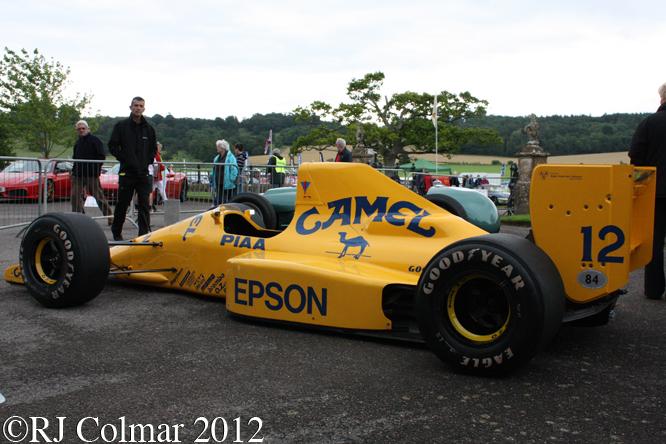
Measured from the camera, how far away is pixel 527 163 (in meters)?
19.5

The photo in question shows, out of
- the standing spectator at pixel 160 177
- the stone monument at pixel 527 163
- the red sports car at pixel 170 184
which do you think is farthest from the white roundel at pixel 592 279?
the stone monument at pixel 527 163

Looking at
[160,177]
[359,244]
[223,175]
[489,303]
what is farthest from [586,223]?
[160,177]

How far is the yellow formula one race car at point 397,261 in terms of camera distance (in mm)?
2862

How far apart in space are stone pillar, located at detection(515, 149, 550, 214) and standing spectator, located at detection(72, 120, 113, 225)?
13.3 metres

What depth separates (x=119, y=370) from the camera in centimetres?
298

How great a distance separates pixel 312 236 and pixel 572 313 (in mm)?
1948

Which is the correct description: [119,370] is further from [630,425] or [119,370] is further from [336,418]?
[630,425]

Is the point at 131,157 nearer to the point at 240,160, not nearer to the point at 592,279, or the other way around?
the point at 592,279

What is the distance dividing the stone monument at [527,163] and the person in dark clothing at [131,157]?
556 inches

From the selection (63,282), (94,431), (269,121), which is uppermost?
(269,121)

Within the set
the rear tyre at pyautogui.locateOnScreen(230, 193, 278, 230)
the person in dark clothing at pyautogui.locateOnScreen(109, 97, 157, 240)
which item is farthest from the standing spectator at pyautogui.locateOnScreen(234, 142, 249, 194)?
the rear tyre at pyautogui.locateOnScreen(230, 193, 278, 230)

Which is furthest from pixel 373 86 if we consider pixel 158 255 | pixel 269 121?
pixel 158 255

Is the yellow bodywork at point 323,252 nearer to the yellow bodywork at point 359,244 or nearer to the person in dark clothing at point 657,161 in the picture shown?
the yellow bodywork at point 359,244

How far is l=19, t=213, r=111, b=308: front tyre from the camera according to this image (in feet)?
13.6
